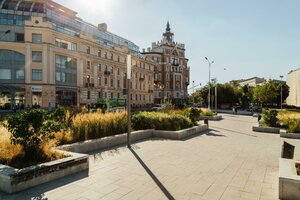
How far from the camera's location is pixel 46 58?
41781mm

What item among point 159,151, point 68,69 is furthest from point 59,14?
point 159,151

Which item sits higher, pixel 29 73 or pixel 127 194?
pixel 29 73

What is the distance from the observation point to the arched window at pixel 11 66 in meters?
40.2

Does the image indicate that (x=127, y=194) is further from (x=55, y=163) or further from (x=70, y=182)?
(x=55, y=163)

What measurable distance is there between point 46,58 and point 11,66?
577 centimetres

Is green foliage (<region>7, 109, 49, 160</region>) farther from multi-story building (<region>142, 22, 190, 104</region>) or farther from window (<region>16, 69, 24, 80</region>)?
multi-story building (<region>142, 22, 190, 104</region>)

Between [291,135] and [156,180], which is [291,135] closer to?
[291,135]

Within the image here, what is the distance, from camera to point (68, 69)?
46.3 m

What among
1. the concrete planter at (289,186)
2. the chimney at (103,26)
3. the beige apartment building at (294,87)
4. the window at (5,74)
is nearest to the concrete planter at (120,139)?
the concrete planter at (289,186)

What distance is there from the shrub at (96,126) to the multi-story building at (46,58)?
3058 cm

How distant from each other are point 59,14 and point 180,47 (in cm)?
5560

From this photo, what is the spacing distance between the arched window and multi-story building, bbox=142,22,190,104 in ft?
157

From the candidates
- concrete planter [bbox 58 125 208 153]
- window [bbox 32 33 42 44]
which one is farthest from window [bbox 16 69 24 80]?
concrete planter [bbox 58 125 208 153]

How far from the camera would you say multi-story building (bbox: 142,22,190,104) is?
87250 millimetres
